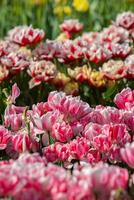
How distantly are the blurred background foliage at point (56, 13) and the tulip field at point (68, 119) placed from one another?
962 mm

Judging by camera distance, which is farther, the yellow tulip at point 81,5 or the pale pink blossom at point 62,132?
the yellow tulip at point 81,5

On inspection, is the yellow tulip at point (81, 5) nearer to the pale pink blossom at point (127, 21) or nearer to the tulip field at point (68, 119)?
the tulip field at point (68, 119)

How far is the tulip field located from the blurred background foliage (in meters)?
0.96

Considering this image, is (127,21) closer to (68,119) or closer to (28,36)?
(28,36)

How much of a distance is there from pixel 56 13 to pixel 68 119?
10.3ft

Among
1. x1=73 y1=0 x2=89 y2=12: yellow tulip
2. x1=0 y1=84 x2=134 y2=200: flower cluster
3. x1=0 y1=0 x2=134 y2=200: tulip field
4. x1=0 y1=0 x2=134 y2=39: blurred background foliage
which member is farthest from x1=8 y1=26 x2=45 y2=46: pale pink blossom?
x1=73 y1=0 x2=89 y2=12: yellow tulip

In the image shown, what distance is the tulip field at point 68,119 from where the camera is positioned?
1597 millimetres

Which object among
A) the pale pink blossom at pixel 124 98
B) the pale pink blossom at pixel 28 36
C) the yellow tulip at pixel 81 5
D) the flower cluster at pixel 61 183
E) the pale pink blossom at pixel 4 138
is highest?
the yellow tulip at pixel 81 5

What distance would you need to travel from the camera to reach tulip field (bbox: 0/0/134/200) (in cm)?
Answer: 160

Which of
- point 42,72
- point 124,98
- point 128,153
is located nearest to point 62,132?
point 124,98

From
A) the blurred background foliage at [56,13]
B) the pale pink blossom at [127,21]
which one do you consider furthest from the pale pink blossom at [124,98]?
the blurred background foliage at [56,13]

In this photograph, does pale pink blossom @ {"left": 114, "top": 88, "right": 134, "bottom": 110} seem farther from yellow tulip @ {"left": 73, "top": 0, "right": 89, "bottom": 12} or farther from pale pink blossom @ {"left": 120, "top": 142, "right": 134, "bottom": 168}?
yellow tulip @ {"left": 73, "top": 0, "right": 89, "bottom": 12}

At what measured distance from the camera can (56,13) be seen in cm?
537

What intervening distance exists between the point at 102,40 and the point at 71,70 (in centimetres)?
54
